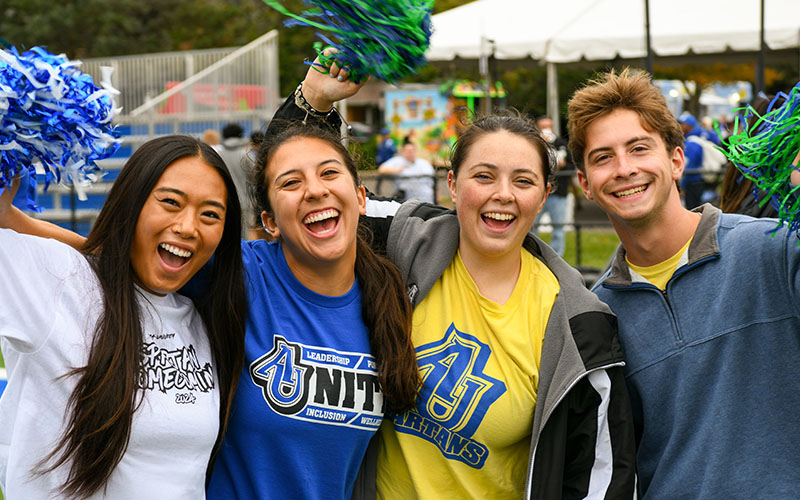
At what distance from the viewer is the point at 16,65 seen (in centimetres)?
214

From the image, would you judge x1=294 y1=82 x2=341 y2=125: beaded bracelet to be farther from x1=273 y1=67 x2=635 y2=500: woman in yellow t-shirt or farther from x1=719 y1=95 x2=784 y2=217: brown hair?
x1=719 y1=95 x2=784 y2=217: brown hair

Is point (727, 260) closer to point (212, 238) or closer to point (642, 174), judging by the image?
point (642, 174)

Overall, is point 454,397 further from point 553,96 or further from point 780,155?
point 553,96

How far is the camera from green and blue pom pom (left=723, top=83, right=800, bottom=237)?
2.20 meters

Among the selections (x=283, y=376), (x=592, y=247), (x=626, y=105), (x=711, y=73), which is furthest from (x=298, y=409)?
(x=711, y=73)

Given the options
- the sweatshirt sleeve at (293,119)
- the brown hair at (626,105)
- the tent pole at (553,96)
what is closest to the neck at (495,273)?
the brown hair at (626,105)

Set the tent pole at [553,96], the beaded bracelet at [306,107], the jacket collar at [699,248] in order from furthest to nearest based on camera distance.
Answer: the tent pole at [553,96]
the beaded bracelet at [306,107]
the jacket collar at [699,248]

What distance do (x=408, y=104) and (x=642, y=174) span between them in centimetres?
1505

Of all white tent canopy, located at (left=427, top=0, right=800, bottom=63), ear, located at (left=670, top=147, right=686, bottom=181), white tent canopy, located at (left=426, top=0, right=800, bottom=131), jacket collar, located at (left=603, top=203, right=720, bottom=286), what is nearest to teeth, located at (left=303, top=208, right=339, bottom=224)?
jacket collar, located at (left=603, top=203, right=720, bottom=286)

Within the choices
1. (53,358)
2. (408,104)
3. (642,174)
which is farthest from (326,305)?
(408,104)

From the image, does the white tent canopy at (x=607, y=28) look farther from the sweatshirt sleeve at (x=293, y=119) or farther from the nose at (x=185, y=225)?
the nose at (x=185, y=225)

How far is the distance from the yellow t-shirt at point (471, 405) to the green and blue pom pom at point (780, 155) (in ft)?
2.60

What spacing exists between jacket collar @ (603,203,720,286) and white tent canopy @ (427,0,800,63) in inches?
299

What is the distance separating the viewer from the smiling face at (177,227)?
2484 mm
